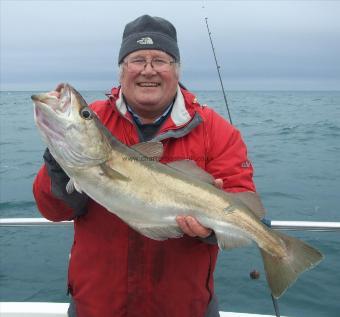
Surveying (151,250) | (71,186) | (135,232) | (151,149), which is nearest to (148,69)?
(151,149)

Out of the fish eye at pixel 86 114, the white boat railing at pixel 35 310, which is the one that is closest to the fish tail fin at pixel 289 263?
the white boat railing at pixel 35 310

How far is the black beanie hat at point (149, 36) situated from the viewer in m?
3.88

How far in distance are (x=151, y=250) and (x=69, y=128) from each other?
119 centimetres

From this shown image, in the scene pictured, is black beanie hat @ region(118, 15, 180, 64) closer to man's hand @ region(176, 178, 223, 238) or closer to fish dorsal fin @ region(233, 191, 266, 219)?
fish dorsal fin @ region(233, 191, 266, 219)

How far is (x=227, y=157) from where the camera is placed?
372 cm

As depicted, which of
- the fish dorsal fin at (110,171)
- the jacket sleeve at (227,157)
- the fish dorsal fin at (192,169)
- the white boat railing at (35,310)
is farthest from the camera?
the white boat railing at (35,310)

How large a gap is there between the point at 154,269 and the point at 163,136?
1.04 metres

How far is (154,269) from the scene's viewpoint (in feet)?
11.7

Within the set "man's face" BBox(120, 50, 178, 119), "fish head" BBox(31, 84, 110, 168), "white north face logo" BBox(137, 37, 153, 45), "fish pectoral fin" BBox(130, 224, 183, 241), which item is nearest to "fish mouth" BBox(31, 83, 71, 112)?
"fish head" BBox(31, 84, 110, 168)

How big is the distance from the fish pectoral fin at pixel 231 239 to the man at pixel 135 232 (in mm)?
83

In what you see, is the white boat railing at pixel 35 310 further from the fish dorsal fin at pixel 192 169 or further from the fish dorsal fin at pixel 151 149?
the fish dorsal fin at pixel 151 149

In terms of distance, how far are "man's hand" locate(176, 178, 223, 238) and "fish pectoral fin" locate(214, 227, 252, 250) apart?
0.10 meters

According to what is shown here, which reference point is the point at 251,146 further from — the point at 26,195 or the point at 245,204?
the point at 245,204

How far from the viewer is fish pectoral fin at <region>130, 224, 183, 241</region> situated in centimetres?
332
